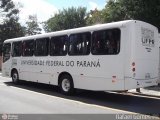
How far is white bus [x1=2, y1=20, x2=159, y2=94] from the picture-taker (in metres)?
12.3

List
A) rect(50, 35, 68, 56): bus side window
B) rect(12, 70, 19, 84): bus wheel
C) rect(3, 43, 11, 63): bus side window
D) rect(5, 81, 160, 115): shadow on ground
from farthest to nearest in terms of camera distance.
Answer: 1. rect(3, 43, 11, 63): bus side window
2. rect(12, 70, 19, 84): bus wheel
3. rect(50, 35, 68, 56): bus side window
4. rect(5, 81, 160, 115): shadow on ground

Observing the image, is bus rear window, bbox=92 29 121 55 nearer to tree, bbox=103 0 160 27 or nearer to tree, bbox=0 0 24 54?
tree, bbox=103 0 160 27

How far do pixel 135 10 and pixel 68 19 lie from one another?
39252 millimetres

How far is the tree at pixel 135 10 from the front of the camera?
20578 millimetres

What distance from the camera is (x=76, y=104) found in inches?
500

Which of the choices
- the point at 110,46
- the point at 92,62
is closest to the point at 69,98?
the point at 92,62

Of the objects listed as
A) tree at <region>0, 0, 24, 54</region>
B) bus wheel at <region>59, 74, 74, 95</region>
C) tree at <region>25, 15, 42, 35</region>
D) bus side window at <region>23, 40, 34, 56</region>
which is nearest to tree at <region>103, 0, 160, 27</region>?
bus side window at <region>23, 40, 34, 56</region>

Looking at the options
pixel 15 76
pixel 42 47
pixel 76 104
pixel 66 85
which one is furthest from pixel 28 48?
pixel 76 104

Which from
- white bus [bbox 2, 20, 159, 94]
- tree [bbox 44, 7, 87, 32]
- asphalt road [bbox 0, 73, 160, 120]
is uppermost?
tree [bbox 44, 7, 87, 32]

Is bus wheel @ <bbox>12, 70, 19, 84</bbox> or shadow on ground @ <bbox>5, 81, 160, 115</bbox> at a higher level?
bus wheel @ <bbox>12, 70, 19, 84</bbox>

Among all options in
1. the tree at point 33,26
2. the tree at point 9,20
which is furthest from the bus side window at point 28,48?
the tree at point 33,26

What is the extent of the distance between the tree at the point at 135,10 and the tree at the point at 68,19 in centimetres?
3549

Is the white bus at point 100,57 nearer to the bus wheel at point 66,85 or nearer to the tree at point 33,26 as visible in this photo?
the bus wheel at point 66,85

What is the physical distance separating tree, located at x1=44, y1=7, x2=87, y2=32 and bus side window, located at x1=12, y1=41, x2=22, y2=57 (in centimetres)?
3953
